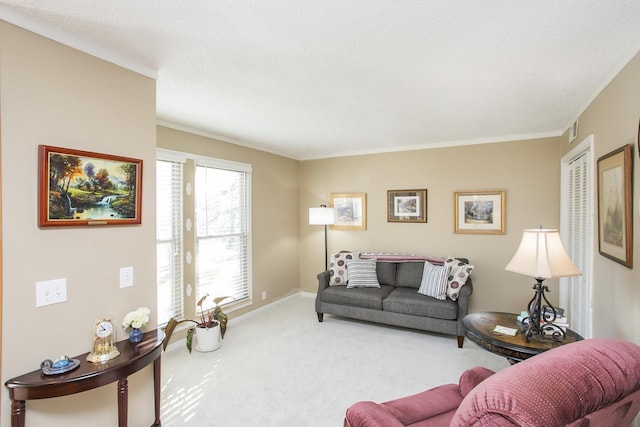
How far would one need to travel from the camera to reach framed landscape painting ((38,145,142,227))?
1.74 metres

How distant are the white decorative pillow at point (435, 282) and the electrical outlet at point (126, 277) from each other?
3.34 metres

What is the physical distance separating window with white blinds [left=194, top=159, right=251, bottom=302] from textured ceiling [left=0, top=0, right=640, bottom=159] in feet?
3.14

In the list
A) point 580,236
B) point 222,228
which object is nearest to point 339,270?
point 222,228

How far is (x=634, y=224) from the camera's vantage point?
190 centimetres

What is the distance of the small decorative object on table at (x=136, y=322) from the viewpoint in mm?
2037

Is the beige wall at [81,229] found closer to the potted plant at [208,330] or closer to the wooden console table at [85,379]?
the wooden console table at [85,379]

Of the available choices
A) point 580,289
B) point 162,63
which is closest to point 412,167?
point 580,289

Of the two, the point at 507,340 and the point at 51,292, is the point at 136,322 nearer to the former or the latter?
the point at 51,292

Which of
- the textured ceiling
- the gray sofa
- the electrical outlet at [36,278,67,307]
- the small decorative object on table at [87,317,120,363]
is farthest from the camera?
the gray sofa

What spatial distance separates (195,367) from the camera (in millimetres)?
3244

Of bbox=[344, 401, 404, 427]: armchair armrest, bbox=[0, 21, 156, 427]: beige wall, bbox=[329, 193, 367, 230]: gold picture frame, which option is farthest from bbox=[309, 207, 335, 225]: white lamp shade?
bbox=[344, 401, 404, 427]: armchair armrest

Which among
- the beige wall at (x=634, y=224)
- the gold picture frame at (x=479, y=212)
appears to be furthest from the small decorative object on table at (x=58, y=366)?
the gold picture frame at (x=479, y=212)

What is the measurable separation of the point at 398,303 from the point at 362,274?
721 millimetres

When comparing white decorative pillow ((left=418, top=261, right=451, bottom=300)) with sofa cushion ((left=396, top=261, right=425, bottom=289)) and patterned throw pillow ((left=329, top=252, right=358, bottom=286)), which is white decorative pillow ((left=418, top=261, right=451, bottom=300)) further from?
patterned throw pillow ((left=329, top=252, right=358, bottom=286))
